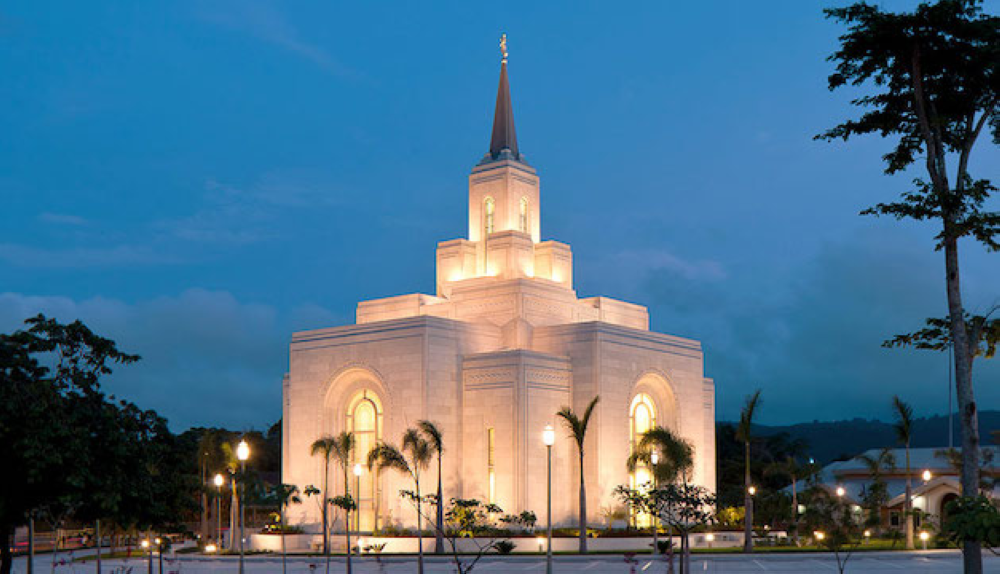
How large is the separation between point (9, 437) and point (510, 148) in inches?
1454

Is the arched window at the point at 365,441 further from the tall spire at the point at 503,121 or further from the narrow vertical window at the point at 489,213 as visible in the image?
the tall spire at the point at 503,121

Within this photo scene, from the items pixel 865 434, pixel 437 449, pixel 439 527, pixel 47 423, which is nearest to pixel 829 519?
pixel 439 527

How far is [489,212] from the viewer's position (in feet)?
173

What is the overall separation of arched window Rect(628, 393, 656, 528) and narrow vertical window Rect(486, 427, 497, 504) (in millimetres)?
6305

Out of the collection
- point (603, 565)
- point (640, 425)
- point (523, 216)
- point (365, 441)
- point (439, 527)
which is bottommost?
point (603, 565)

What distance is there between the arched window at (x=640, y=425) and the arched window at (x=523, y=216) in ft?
29.8

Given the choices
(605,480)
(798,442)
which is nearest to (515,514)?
(605,480)

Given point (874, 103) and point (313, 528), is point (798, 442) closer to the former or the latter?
point (313, 528)

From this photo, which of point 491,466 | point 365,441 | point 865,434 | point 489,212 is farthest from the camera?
point 865,434

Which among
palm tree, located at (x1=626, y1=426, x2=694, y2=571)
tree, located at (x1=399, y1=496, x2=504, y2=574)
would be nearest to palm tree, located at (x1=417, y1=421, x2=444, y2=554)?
tree, located at (x1=399, y1=496, x2=504, y2=574)

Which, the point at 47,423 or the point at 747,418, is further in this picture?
the point at 747,418

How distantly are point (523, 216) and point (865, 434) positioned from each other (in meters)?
132

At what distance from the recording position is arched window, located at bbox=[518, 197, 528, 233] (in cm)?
5268

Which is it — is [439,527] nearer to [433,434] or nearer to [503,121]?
[433,434]
